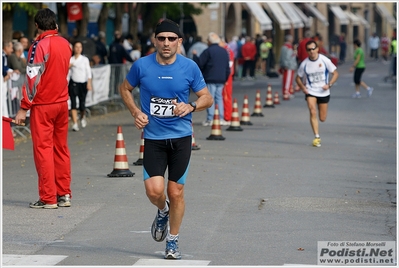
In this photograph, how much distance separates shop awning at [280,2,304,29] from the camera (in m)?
57.4

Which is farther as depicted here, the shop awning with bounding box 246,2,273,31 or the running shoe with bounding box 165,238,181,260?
the shop awning with bounding box 246,2,273,31

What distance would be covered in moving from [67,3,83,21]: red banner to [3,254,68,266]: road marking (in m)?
22.4

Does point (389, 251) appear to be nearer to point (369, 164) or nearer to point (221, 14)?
point (369, 164)

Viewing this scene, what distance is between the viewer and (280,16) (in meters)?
56.0

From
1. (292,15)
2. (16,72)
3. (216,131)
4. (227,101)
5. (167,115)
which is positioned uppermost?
(167,115)

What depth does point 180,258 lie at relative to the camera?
7715mm

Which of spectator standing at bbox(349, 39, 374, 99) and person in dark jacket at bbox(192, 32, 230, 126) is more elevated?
person in dark jacket at bbox(192, 32, 230, 126)

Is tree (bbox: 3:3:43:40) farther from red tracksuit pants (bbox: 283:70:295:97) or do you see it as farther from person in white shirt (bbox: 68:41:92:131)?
red tracksuit pants (bbox: 283:70:295:97)

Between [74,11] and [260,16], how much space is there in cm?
2377

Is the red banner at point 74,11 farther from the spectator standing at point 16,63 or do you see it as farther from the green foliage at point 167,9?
the spectator standing at point 16,63

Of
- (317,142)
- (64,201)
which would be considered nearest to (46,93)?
(64,201)

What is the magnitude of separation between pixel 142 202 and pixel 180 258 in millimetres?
2997

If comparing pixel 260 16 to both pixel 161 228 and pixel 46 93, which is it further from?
pixel 161 228

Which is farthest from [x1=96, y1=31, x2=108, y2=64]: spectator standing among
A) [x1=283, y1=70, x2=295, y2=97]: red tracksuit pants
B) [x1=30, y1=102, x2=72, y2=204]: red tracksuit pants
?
[x1=30, y1=102, x2=72, y2=204]: red tracksuit pants
